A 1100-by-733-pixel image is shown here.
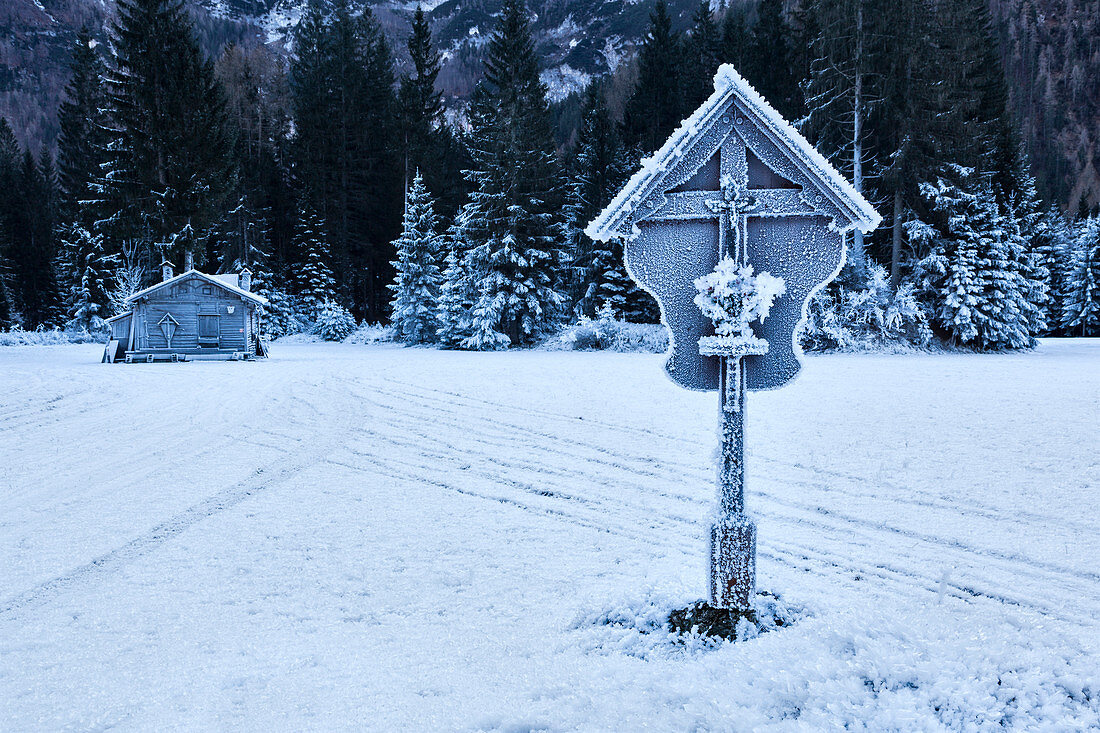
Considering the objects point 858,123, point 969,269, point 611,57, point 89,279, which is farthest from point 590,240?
point 611,57

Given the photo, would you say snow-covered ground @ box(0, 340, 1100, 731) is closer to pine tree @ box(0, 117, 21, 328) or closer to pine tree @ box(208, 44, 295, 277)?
pine tree @ box(208, 44, 295, 277)

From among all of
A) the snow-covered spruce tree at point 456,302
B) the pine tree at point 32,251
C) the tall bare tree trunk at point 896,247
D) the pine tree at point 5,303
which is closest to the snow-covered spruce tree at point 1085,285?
the tall bare tree trunk at point 896,247

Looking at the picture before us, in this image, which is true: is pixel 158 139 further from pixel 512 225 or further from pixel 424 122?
pixel 424 122

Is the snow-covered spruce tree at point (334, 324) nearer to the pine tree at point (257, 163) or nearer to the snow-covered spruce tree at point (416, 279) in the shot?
→ the snow-covered spruce tree at point (416, 279)

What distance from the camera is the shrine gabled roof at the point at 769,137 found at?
3133 mm

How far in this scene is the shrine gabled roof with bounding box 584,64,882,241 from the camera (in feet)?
10.3

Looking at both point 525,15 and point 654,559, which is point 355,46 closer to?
point 525,15

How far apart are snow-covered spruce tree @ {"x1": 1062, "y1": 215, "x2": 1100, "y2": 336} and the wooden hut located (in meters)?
49.5

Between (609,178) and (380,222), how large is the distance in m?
19.0

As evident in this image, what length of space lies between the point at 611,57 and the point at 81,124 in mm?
146674

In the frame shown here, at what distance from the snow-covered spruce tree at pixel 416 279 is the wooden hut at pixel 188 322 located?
25.7 feet

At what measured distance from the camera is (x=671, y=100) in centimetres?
3394

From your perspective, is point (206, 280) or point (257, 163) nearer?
point (206, 280)

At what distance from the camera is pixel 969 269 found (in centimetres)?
2167
